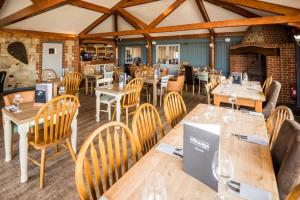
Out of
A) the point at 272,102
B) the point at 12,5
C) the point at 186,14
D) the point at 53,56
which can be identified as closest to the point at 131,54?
the point at 53,56

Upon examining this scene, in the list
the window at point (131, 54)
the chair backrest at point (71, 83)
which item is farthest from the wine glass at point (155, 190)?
the window at point (131, 54)

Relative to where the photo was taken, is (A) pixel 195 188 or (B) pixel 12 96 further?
(B) pixel 12 96

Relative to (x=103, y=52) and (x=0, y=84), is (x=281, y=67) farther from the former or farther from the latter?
(x=103, y=52)

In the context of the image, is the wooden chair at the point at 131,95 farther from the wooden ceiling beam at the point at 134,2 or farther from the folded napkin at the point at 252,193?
the wooden ceiling beam at the point at 134,2

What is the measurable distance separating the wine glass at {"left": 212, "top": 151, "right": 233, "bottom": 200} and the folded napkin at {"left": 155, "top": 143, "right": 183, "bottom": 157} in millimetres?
377

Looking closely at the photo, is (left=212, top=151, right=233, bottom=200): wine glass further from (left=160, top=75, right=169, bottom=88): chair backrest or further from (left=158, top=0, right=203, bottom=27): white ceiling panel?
(left=158, top=0, right=203, bottom=27): white ceiling panel

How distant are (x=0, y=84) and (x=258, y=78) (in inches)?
329

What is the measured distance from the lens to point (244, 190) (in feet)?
3.20

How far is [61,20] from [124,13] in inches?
94.0

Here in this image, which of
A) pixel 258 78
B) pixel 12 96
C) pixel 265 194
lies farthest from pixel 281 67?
pixel 12 96

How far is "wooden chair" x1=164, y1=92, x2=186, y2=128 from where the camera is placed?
220 cm

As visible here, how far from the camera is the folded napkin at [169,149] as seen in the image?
52.4 inches

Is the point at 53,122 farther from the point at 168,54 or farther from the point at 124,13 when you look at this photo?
the point at 168,54

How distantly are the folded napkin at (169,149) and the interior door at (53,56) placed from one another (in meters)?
8.06
